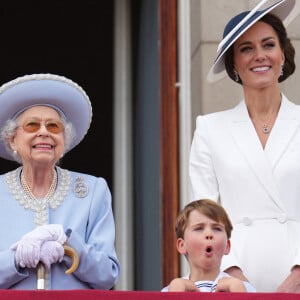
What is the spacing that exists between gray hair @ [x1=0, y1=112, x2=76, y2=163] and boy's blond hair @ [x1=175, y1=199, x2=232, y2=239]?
1.60 feet

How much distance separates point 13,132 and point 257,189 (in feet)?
3.10

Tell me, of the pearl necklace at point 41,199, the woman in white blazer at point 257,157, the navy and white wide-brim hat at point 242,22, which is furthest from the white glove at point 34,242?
the navy and white wide-brim hat at point 242,22

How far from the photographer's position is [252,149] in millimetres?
5293

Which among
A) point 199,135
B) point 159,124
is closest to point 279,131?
point 199,135

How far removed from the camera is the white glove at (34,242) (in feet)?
15.1

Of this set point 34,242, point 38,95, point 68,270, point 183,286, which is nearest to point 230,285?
point 183,286

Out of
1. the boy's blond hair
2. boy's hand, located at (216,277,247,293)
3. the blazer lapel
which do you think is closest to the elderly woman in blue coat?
the boy's blond hair

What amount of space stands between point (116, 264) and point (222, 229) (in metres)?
0.38

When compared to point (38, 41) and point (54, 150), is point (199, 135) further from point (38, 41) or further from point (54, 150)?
point (38, 41)

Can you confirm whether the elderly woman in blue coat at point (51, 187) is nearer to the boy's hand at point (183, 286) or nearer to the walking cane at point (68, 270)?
the walking cane at point (68, 270)

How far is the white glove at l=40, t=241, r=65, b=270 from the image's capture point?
4602 millimetres

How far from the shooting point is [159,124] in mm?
7461

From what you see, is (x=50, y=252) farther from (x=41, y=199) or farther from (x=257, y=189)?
(x=257, y=189)

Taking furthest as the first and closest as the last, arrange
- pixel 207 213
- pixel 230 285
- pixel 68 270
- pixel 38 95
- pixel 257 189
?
pixel 257 189 < pixel 38 95 < pixel 207 213 < pixel 68 270 < pixel 230 285
